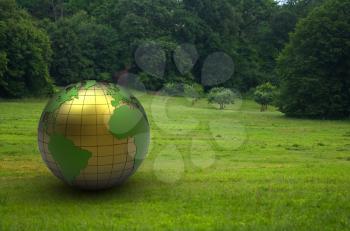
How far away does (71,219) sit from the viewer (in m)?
7.82

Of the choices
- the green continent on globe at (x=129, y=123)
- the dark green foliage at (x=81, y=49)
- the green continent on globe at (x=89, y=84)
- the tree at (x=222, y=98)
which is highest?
the dark green foliage at (x=81, y=49)

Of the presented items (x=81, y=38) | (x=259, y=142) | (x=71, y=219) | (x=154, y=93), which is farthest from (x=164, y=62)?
(x=71, y=219)

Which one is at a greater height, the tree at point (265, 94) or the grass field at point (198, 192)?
the tree at point (265, 94)

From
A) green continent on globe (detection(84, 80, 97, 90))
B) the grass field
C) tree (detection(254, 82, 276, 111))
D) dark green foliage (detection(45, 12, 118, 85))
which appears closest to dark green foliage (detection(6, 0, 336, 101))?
dark green foliage (detection(45, 12, 118, 85))

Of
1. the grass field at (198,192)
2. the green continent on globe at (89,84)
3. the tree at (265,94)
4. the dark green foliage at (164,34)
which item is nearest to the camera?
the grass field at (198,192)

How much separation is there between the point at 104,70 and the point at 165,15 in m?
13.2

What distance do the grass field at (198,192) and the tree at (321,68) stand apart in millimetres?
14650

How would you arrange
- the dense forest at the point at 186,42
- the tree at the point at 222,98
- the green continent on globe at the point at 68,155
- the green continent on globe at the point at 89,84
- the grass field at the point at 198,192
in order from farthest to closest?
the tree at the point at 222,98, the dense forest at the point at 186,42, the green continent on globe at the point at 89,84, the green continent on globe at the point at 68,155, the grass field at the point at 198,192

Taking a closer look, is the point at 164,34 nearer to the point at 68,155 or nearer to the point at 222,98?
the point at 222,98

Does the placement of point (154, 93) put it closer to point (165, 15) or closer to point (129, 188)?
point (165, 15)

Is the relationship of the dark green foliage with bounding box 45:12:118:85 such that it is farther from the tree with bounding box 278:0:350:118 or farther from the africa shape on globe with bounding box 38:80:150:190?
the africa shape on globe with bounding box 38:80:150:190

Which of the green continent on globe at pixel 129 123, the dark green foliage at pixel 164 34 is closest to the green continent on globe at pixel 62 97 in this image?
the green continent on globe at pixel 129 123

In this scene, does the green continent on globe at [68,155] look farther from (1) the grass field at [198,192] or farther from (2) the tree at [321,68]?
(2) the tree at [321,68]

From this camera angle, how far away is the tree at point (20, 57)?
39.4 m
